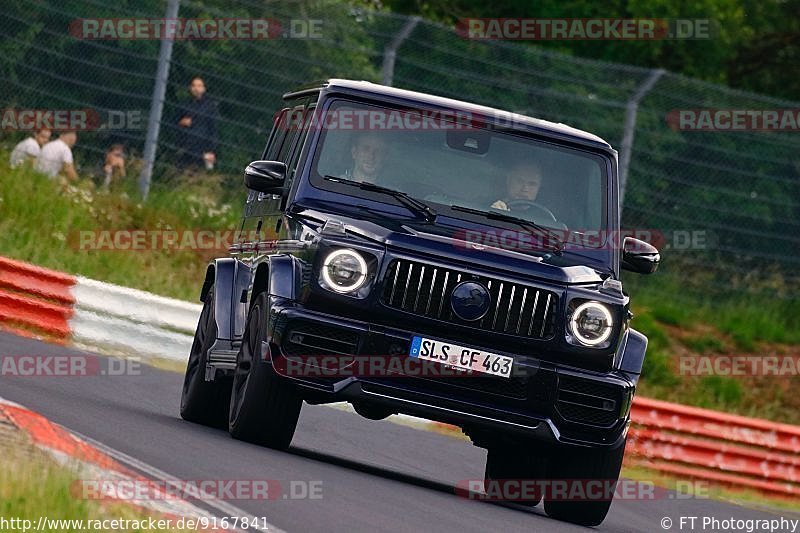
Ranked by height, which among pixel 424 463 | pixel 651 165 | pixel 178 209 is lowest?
pixel 424 463

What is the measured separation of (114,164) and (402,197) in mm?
9377

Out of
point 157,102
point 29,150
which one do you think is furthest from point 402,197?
point 29,150

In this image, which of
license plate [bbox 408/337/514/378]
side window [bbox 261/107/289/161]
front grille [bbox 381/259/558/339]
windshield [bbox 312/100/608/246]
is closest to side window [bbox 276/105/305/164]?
side window [bbox 261/107/289/161]

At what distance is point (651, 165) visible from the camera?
65.3ft

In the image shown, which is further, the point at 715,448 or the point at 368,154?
the point at 715,448

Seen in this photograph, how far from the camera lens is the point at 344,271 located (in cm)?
942

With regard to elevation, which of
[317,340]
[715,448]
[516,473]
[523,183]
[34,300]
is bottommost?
[715,448]

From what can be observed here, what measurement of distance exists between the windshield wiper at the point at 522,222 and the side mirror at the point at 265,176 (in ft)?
3.08

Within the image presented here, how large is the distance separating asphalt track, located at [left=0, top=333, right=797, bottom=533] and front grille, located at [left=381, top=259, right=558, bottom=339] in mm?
909

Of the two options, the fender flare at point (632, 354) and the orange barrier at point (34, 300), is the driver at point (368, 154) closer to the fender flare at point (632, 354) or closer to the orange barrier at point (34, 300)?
the fender flare at point (632, 354)

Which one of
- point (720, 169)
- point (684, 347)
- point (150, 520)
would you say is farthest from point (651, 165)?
point (150, 520)

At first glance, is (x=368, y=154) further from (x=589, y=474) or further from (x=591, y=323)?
(x=589, y=474)

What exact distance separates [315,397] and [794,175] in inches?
455

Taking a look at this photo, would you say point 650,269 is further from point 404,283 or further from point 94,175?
point 94,175
